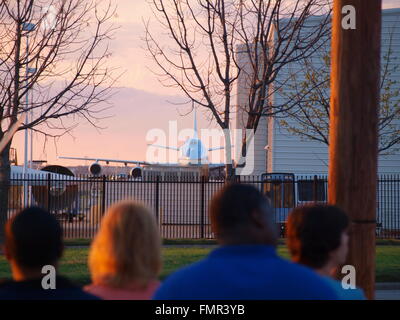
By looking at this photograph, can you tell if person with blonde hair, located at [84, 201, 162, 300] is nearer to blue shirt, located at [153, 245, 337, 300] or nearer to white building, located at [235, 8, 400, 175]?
blue shirt, located at [153, 245, 337, 300]

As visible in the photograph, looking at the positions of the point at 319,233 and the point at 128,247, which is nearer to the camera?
the point at 128,247

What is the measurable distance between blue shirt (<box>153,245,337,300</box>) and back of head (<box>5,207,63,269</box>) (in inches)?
22.9

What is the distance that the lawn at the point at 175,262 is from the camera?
45.2ft

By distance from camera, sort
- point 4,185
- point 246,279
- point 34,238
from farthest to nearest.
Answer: point 4,185 < point 34,238 < point 246,279

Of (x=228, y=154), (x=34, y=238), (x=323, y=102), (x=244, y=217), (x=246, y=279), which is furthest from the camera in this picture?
(x=323, y=102)

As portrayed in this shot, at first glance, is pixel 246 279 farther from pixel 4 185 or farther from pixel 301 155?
pixel 301 155

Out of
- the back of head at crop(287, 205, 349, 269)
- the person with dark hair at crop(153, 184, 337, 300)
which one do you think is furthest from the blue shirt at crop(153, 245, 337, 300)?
the back of head at crop(287, 205, 349, 269)

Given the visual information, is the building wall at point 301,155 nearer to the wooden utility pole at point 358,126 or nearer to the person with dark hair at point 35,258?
the wooden utility pole at point 358,126

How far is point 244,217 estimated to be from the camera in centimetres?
294

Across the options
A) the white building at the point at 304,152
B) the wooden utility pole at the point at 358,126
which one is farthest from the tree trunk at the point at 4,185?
the wooden utility pole at the point at 358,126

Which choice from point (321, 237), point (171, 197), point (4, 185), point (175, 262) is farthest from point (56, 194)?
point (321, 237)

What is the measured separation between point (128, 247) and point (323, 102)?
22.8 metres

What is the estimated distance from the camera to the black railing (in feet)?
79.7
